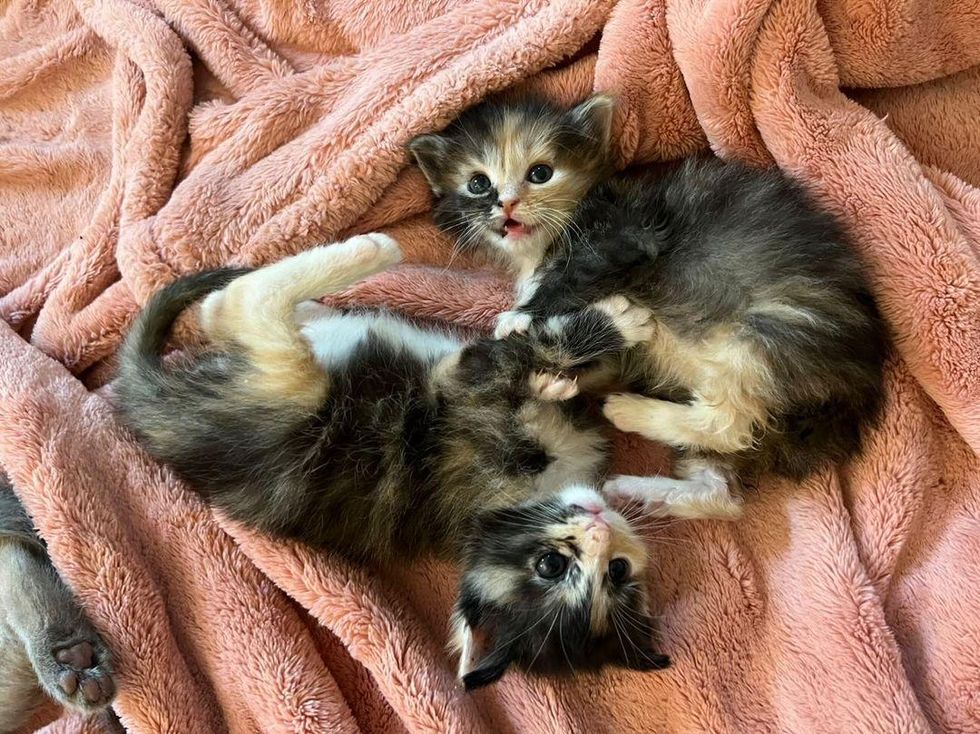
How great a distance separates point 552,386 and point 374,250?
42cm

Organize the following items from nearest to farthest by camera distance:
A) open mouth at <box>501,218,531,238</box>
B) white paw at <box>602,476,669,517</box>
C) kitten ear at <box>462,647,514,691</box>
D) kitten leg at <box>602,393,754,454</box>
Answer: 1. kitten ear at <box>462,647,514,691</box>
2. kitten leg at <box>602,393,754,454</box>
3. white paw at <box>602,476,669,517</box>
4. open mouth at <box>501,218,531,238</box>

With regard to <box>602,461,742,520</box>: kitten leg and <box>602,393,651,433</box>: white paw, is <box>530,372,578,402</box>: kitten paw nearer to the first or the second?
<box>602,393,651,433</box>: white paw

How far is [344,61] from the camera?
1.74m

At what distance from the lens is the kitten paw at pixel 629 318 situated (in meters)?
1.41

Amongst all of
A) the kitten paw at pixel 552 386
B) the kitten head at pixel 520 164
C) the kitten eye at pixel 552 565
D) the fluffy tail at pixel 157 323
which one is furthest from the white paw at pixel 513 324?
the fluffy tail at pixel 157 323

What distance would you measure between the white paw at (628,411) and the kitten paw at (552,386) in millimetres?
111

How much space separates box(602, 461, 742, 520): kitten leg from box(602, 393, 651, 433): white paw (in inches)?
4.7

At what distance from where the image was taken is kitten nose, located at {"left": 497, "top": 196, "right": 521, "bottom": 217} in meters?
1.55

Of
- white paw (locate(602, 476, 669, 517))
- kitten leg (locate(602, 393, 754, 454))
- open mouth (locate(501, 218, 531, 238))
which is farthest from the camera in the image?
open mouth (locate(501, 218, 531, 238))

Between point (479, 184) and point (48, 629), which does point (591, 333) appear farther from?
point (48, 629)

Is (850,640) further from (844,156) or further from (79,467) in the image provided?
(79,467)

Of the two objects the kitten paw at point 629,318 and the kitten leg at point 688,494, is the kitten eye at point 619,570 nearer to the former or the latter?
the kitten leg at point 688,494

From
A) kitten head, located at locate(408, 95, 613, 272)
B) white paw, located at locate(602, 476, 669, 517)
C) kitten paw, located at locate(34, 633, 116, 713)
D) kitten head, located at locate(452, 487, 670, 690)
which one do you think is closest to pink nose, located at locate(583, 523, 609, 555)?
kitten head, located at locate(452, 487, 670, 690)

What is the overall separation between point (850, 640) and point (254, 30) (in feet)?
6.26
